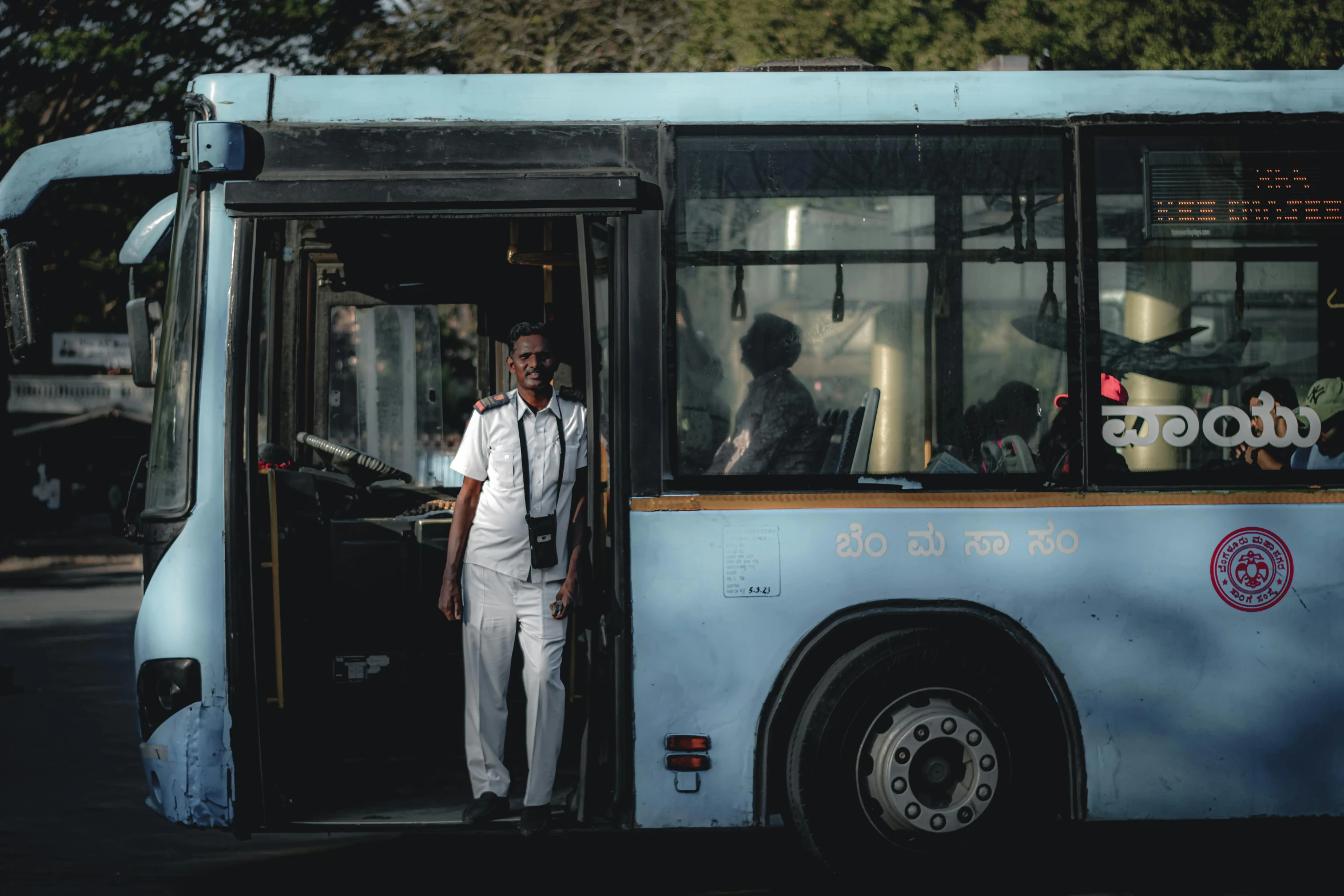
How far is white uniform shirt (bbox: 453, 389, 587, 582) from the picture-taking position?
551 cm

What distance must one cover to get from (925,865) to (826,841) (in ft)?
1.20

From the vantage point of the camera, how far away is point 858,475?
5219mm

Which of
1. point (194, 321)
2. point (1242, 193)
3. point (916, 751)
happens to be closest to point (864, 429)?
point (916, 751)

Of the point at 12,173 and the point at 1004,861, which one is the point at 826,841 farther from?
the point at 12,173

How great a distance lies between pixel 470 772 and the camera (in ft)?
17.7

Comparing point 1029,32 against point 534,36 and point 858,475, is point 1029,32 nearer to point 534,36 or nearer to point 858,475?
point 534,36

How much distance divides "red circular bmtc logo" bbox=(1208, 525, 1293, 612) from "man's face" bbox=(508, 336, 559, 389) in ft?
8.35

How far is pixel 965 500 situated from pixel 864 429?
437mm

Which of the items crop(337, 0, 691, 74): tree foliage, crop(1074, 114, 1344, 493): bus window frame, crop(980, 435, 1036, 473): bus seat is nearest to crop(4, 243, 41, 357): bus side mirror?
crop(980, 435, 1036, 473): bus seat

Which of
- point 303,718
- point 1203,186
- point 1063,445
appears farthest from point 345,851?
point 1203,186

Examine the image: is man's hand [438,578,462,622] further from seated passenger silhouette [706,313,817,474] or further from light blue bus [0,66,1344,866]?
seated passenger silhouette [706,313,817,474]

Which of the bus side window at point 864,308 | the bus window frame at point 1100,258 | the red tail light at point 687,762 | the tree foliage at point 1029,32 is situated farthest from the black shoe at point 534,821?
the tree foliage at point 1029,32

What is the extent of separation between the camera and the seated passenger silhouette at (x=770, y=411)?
518 cm

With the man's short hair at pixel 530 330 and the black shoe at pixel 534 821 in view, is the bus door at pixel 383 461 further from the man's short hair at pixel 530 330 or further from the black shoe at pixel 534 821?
the man's short hair at pixel 530 330
